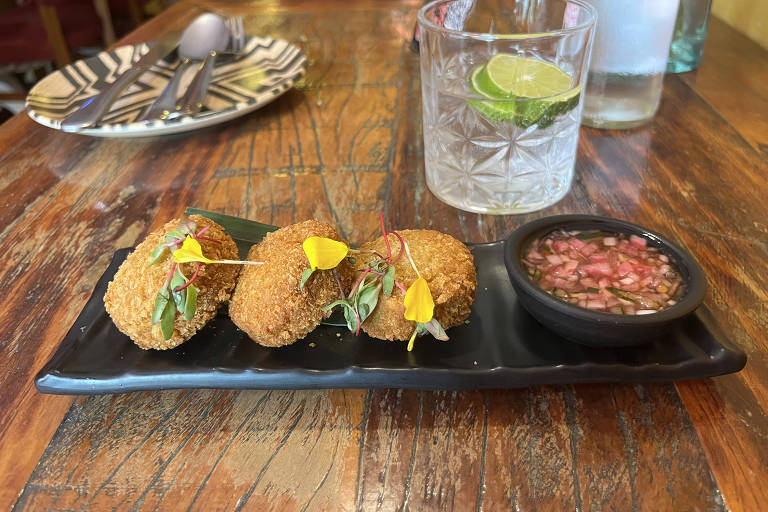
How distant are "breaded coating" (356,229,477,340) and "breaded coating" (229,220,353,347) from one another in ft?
0.20

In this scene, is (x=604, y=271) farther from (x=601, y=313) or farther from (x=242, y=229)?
(x=242, y=229)

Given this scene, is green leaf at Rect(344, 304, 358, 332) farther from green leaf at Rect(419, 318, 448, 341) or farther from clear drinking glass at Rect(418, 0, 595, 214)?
clear drinking glass at Rect(418, 0, 595, 214)

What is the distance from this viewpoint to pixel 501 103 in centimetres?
95

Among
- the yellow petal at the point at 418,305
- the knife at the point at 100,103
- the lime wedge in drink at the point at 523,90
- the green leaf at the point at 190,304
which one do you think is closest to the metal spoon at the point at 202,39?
the knife at the point at 100,103

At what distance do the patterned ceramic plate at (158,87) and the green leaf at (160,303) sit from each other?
66 centimetres

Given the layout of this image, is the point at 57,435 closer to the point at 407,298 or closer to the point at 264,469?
the point at 264,469

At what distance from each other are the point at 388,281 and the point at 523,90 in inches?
18.4

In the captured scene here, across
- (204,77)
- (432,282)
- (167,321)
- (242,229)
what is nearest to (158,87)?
(204,77)

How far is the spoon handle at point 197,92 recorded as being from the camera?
1.29m

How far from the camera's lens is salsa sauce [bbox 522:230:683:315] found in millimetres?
674

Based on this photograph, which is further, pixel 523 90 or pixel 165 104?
pixel 165 104

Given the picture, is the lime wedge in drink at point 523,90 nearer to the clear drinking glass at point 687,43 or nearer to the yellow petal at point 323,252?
the yellow petal at point 323,252

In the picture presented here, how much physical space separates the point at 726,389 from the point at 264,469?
54cm

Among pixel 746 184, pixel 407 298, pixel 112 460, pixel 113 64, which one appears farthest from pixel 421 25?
pixel 113 64
